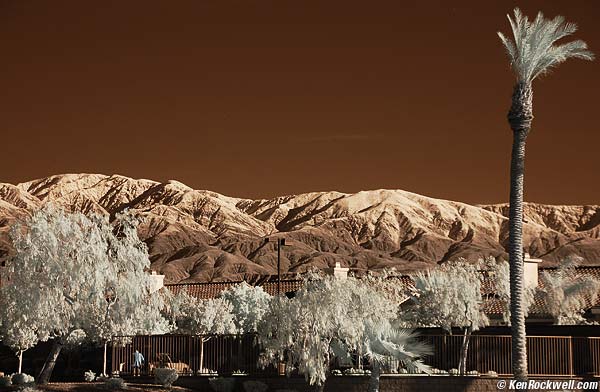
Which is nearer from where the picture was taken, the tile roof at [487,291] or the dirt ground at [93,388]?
the dirt ground at [93,388]

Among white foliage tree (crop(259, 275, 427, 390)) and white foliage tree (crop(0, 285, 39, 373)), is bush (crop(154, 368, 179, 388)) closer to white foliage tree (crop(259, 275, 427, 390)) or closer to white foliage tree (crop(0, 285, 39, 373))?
white foliage tree (crop(259, 275, 427, 390))

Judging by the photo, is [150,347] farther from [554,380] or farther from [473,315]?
[554,380]

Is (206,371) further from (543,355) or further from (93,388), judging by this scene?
(543,355)

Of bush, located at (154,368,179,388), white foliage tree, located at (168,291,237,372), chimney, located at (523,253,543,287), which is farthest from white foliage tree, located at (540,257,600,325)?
bush, located at (154,368,179,388)

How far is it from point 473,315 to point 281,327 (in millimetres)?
12072

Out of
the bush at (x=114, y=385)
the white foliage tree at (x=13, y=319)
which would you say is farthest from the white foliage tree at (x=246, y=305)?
the white foliage tree at (x=13, y=319)

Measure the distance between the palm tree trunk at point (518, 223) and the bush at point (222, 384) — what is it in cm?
1215

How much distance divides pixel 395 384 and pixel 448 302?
358 inches

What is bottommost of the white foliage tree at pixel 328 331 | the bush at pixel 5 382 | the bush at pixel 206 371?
the bush at pixel 5 382

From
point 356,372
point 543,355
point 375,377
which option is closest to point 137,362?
point 356,372

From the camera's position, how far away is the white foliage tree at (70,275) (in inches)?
1640

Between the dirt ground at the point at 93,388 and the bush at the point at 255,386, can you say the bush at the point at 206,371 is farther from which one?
the bush at the point at 255,386

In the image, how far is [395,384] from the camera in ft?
141

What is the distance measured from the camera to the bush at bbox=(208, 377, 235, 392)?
45.5 meters
